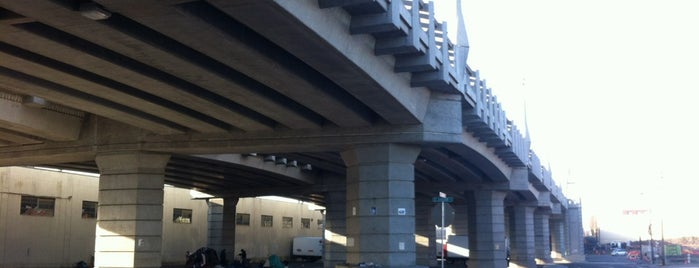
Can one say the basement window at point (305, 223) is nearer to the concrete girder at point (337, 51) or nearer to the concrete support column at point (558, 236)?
the concrete support column at point (558, 236)

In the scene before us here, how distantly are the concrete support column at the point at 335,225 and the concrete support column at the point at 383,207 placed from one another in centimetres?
1811

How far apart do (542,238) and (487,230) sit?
3774cm

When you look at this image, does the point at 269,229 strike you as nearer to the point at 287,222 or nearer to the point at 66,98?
the point at 287,222

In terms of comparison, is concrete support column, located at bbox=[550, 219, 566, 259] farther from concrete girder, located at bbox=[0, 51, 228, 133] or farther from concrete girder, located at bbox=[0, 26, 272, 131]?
concrete girder, located at bbox=[0, 26, 272, 131]

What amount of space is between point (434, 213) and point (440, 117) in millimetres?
5522

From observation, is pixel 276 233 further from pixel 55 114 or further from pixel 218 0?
pixel 218 0

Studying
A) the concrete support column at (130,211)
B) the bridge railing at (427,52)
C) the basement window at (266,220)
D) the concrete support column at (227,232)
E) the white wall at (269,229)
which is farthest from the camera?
the basement window at (266,220)

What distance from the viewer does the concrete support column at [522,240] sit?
64062 mm

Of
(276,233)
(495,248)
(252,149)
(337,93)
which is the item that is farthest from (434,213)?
(276,233)

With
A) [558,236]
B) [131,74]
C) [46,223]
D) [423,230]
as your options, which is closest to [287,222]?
[423,230]

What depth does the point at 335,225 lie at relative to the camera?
1770 inches

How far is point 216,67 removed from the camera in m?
17.8

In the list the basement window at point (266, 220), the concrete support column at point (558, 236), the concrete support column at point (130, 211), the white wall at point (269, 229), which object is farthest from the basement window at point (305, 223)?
the concrete support column at point (130, 211)

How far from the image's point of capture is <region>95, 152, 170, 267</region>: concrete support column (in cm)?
2559
